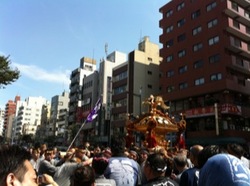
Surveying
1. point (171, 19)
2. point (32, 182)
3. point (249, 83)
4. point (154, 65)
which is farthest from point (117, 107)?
point (32, 182)

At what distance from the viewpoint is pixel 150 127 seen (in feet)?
45.3

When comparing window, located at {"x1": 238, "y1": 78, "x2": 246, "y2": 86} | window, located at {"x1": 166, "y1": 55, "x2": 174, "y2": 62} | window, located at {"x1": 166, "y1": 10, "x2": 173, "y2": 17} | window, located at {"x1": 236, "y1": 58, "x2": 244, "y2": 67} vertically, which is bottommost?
window, located at {"x1": 238, "y1": 78, "x2": 246, "y2": 86}

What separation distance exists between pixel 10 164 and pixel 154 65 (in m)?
55.4

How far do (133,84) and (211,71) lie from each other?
17051mm

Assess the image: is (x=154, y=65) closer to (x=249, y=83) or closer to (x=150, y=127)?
(x=249, y=83)

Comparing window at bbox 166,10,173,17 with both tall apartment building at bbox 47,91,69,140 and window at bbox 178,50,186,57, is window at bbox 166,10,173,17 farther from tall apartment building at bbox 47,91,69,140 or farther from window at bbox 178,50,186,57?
tall apartment building at bbox 47,91,69,140

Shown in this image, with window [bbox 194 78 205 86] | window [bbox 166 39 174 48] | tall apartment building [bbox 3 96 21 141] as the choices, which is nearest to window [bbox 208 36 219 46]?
window [bbox 194 78 205 86]

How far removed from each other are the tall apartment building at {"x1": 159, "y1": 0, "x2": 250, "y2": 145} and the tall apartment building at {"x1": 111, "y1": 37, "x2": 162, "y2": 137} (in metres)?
7.25

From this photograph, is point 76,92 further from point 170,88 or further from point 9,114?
point 9,114

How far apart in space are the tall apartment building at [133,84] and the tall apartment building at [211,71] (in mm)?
7246

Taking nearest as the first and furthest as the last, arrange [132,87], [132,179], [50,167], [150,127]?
[132,179] < [50,167] < [150,127] < [132,87]

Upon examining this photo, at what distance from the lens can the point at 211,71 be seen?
125 ft

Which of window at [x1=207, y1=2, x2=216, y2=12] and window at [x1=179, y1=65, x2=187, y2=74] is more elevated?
window at [x1=207, y1=2, x2=216, y2=12]

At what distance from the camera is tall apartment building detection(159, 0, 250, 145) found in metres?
35.9
